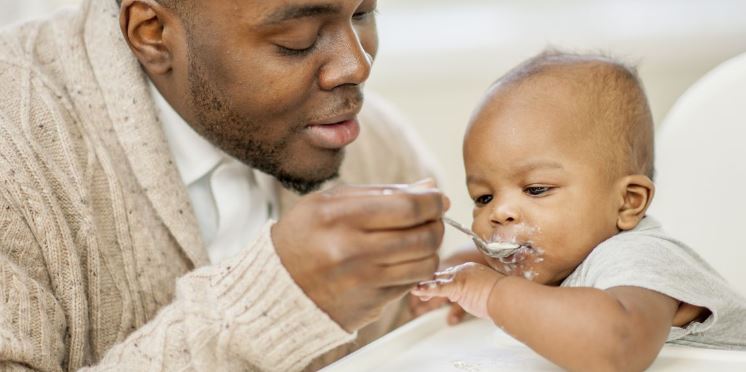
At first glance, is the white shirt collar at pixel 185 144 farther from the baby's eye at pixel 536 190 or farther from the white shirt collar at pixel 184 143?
the baby's eye at pixel 536 190

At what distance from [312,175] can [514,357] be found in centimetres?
45

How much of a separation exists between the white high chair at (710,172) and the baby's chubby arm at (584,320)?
40 cm

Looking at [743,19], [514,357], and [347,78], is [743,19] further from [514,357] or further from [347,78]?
[514,357]

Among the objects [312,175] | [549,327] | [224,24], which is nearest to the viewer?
[549,327]

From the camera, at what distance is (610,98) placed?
1019 millimetres

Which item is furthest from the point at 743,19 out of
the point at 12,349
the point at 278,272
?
the point at 12,349

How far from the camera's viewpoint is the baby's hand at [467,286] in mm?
905

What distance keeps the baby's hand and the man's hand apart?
0.06 metres

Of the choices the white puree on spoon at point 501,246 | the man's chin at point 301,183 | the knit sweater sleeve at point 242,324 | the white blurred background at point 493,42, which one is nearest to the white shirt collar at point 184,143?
the man's chin at point 301,183

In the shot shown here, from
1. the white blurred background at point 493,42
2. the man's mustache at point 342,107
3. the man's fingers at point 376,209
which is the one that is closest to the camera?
the man's fingers at point 376,209

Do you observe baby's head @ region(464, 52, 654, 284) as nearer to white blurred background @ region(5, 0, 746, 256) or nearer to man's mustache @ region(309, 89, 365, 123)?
man's mustache @ region(309, 89, 365, 123)

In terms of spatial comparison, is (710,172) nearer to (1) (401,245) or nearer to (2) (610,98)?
(2) (610,98)

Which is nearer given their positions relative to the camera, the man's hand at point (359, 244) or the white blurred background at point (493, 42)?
the man's hand at point (359, 244)

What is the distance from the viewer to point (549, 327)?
842 mm
